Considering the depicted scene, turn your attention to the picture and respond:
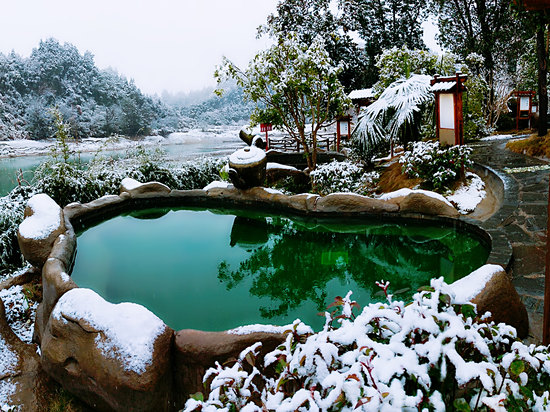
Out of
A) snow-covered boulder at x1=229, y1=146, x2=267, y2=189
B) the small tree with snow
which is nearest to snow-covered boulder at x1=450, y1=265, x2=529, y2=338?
snow-covered boulder at x1=229, y1=146, x2=267, y2=189

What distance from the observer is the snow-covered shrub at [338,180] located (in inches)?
282

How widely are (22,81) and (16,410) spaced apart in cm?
2636

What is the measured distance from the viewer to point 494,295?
83.0 inches

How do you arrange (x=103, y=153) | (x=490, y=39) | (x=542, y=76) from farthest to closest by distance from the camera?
(x=103, y=153)
(x=490, y=39)
(x=542, y=76)

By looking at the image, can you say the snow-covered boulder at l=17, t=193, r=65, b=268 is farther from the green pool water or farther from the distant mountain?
the distant mountain

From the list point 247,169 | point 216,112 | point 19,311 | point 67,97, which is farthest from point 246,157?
point 216,112

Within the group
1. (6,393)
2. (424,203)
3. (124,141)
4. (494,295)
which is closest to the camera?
(494,295)

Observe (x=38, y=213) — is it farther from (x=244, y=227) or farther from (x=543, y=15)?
(x=543, y=15)

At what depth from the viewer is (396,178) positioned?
7.02 metres

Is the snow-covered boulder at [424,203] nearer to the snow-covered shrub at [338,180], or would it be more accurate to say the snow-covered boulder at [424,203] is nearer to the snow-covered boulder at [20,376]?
the snow-covered shrub at [338,180]

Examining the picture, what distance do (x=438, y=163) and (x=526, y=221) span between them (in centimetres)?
199

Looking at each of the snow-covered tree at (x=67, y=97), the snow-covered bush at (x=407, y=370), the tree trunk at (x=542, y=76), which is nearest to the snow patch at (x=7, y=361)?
the snow-covered bush at (x=407, y=370)

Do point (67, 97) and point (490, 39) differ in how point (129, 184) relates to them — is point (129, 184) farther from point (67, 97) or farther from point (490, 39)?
point (67, 97)

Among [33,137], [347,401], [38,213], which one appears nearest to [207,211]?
[38,213]
